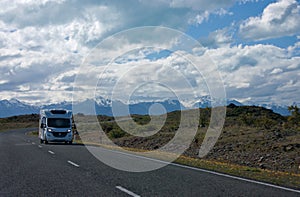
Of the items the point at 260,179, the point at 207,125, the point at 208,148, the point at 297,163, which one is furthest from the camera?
the point at 207,125

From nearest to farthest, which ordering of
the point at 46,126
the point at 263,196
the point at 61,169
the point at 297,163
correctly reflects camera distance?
the point at 263,196 → the point at 61,169 → the point at 297,163 → the point at 46,126

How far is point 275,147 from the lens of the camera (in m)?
22.2

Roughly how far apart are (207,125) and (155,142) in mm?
11434

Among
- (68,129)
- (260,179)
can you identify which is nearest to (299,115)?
(68,129)

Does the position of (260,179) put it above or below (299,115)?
below

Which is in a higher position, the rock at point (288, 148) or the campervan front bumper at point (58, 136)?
the campervan front bumper at point (58, 136)

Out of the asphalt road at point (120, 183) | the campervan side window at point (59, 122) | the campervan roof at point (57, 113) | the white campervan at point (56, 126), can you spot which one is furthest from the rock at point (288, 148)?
the campervan roof at point (57, 113)

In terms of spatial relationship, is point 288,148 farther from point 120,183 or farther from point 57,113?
point 57,113

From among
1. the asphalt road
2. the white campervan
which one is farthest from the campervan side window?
the asphalt road

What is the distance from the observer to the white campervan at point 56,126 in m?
29.4

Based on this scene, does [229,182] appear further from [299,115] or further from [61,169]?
[299,115]

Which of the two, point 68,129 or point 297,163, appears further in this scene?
point 68,129

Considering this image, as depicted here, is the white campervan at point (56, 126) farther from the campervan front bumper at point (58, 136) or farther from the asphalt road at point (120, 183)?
the asphalt road at point (120, 183)

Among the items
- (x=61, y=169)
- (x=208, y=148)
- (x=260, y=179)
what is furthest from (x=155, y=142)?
(x=260, y=179)
